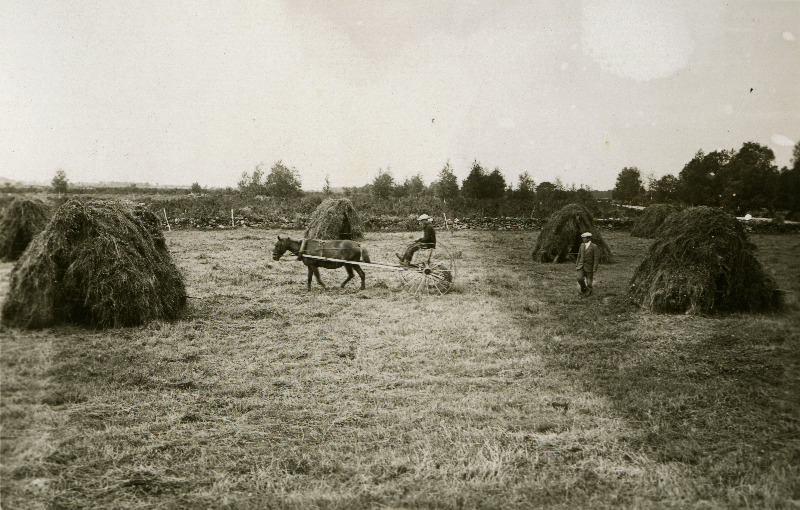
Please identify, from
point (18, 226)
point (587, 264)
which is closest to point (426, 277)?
point (587, 264)

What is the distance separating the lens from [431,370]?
23.9ft

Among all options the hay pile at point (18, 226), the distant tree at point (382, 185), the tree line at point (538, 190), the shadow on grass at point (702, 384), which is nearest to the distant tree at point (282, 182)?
the tree line at point (538, 190)

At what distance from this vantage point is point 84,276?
8727mm

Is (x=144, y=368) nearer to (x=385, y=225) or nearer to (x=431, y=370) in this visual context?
(x=431, y=370)

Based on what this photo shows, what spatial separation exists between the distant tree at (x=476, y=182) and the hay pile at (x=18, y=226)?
28.3 m

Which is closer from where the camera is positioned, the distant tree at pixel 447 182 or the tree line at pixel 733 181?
the tree line at pixel 733 181

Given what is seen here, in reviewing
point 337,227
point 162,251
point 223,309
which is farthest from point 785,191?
point 337,227

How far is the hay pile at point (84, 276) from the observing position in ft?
27.7

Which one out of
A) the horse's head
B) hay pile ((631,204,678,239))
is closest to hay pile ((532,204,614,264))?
the horse's head

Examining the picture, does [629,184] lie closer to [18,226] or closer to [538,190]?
[538,190]

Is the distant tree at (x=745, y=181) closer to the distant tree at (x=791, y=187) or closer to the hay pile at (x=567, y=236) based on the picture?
the hay pile at (x=567, y=236)

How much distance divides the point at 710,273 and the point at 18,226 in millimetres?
20367

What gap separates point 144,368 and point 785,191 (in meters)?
14.1

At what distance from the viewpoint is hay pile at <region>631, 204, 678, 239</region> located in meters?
29.6
